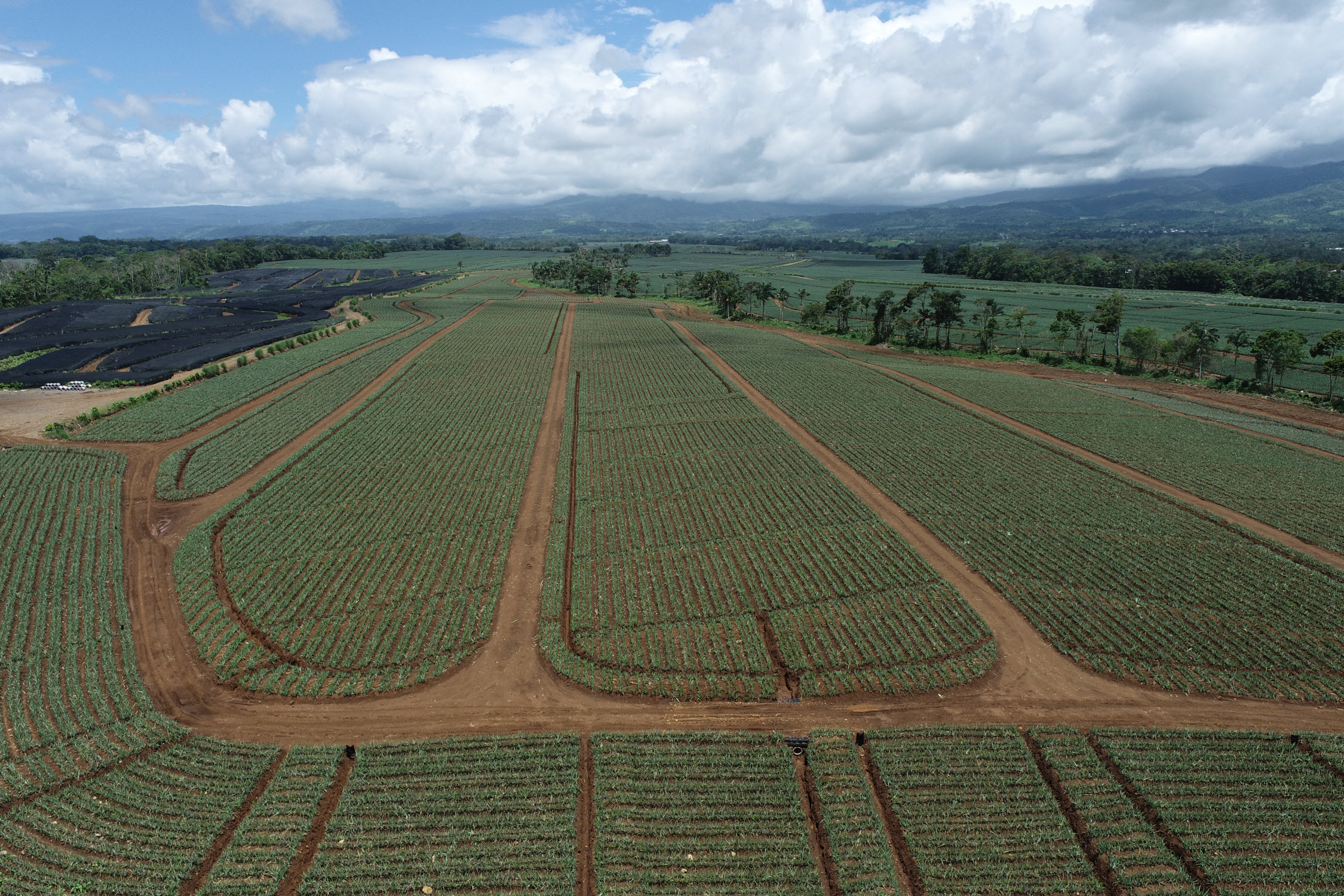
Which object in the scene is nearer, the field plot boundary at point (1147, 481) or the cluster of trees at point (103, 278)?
the field plot boundary at point (1147, 481)

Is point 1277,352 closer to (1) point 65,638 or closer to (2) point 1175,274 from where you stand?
(1) point 65,638

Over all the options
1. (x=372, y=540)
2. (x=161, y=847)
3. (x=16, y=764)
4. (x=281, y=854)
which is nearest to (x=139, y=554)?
(x=372, y=540)

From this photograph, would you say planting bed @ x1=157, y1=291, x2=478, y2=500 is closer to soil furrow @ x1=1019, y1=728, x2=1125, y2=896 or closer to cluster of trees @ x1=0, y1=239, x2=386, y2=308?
soil furrow @ x1=1019, y1=728, x2=1125, y2=896

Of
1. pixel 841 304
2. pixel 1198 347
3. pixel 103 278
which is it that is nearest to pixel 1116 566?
pixel 1198 347

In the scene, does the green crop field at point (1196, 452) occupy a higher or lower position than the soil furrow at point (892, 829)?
higher

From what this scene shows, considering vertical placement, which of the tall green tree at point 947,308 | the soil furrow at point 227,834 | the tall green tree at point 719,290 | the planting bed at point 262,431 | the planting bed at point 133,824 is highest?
the tall green tree at point 719,290

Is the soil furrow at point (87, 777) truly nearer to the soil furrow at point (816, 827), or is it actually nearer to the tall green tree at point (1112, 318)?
the soil furrow at point (816, 827)

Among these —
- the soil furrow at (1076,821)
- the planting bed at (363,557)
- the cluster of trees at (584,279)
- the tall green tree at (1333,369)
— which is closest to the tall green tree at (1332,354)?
the tall green tree at (1333,369)
